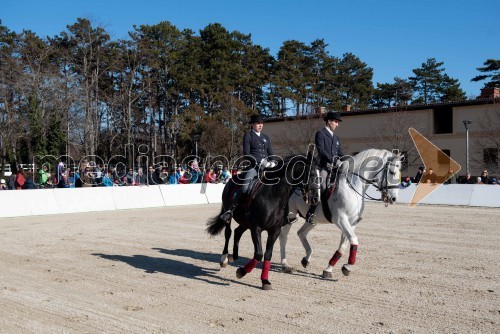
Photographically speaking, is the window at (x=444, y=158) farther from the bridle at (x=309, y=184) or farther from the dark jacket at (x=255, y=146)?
the bridle at (x=309, y=184)

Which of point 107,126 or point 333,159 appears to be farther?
point 107,126

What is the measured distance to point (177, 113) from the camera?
6531 cm

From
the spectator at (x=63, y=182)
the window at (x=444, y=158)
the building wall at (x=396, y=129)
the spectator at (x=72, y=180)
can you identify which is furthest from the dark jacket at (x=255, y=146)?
the building wall at (x=396, y=129)

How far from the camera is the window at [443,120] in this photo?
51.3m

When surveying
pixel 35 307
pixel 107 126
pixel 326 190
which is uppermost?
pixel 107 126

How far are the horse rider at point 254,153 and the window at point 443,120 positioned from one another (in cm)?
4510

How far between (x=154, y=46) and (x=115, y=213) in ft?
135

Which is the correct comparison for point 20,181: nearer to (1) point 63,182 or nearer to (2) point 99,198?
(1) point 63,182

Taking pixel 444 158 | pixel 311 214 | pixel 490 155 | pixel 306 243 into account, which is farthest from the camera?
pixel 444 158

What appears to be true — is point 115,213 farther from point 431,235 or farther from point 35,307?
point 35,307

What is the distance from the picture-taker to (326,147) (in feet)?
33.1

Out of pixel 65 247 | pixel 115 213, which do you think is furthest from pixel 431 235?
pixel 115 213

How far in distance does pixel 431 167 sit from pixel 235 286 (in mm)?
32024

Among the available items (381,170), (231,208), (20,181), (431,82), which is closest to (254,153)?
(231,208)
